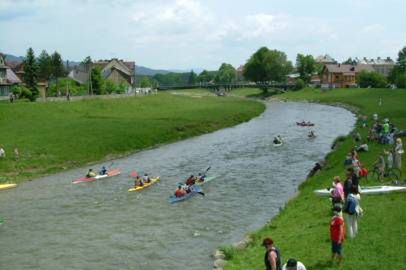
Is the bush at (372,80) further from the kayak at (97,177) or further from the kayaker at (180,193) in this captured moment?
the kayaker at (180,193)

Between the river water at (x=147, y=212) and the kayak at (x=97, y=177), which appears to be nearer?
the river water at (x=147, y=212)

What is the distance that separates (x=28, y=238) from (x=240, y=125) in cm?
7213

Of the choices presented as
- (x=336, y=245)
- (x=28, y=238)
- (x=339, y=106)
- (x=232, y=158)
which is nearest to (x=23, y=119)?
(x=232, y=158)

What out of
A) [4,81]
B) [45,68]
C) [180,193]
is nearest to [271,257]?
[180,193]

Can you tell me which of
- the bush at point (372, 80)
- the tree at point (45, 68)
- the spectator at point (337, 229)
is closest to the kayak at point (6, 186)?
the spectator at point (337, 229)

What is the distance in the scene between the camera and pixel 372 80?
7269 inches

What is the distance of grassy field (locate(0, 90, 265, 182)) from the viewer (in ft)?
193

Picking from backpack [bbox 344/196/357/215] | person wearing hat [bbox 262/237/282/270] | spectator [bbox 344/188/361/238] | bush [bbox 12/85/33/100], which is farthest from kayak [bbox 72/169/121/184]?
bush [bbox 12/85/33/100]

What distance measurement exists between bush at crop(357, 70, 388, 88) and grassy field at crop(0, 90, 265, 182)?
7935cm

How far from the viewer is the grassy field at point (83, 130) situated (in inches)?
2320

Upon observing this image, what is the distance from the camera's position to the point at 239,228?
32906 mm

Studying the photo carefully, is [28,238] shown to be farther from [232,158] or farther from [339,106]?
[339,106]

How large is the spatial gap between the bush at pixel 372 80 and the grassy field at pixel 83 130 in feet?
260

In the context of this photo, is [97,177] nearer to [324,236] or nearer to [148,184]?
[148,184]
